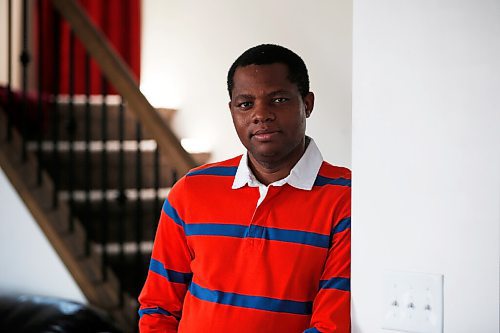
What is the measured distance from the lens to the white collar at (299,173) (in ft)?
5.29

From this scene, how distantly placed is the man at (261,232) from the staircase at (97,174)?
1364mm

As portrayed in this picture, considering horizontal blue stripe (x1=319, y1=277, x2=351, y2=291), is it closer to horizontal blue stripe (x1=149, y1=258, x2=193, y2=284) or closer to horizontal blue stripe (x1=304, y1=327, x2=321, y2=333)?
horizontal blue stripe (x1=304, y1=327, x2=321, y2=333)

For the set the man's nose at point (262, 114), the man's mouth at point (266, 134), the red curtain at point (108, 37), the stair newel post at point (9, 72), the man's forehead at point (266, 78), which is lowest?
the man's mouth at point (266, 134)

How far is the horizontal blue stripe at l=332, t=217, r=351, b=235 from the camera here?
5.06ft

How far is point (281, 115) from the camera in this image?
1.61 m

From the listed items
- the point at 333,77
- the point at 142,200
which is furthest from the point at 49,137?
the point at 333,77

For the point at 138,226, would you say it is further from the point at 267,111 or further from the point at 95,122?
the point at 267,111

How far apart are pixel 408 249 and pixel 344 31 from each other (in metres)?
1.84

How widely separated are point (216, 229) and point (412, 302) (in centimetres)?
46

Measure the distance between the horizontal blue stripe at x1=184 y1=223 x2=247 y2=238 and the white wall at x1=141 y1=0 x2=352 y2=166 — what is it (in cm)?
138

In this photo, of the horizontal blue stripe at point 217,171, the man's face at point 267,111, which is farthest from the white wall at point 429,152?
the horizontal blue stripe at point 217,171

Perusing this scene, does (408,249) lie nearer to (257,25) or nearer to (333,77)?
(333,77)

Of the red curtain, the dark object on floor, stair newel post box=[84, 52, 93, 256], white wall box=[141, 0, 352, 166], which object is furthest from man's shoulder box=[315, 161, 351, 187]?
the red curtain

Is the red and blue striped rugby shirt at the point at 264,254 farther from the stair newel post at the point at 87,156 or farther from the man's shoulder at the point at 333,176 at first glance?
the stair newel post at the point at 87,156
